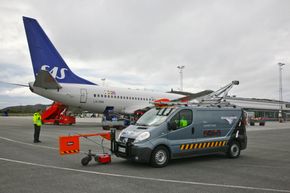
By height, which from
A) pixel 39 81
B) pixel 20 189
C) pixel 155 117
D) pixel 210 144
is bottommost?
pixel 20 189

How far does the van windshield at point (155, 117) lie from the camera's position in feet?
31.2

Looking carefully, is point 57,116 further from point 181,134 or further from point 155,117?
point 181,134

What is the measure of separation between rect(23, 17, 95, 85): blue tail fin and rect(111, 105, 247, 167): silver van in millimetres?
17020

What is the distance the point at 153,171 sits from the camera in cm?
830

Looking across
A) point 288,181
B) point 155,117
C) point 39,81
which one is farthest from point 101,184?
point 39,81

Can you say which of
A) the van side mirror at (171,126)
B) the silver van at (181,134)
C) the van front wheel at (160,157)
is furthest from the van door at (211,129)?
the van front wheel at (160,157)

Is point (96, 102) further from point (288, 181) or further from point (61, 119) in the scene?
point (288, 181)

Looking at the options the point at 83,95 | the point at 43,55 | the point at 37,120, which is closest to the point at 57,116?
the point at 83,95

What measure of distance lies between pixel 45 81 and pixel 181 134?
16.9m

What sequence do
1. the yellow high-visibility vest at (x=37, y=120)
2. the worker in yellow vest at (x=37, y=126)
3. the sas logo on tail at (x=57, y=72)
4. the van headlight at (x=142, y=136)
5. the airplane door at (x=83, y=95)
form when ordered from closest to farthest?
the van headlight at (x=142, y=136), the worker in yellow vest at (x=37, y=126), the yellow high-visibility vest at (x=37, y=120), the sas logo on tail at (x=57, y=72), the airplane door at (x=83, y=95)

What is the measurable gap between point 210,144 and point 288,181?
324cm

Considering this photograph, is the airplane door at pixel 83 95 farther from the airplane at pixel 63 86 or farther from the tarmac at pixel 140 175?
the tarmac at pixel 140 175

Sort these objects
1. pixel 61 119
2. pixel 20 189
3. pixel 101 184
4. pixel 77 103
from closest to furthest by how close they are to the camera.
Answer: pixel 20 189 → pixel 101 184 → pixel 77 103 → pixel 61 119

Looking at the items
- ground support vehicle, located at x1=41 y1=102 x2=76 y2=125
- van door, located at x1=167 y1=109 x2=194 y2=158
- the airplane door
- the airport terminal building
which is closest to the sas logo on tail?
the airplane door
